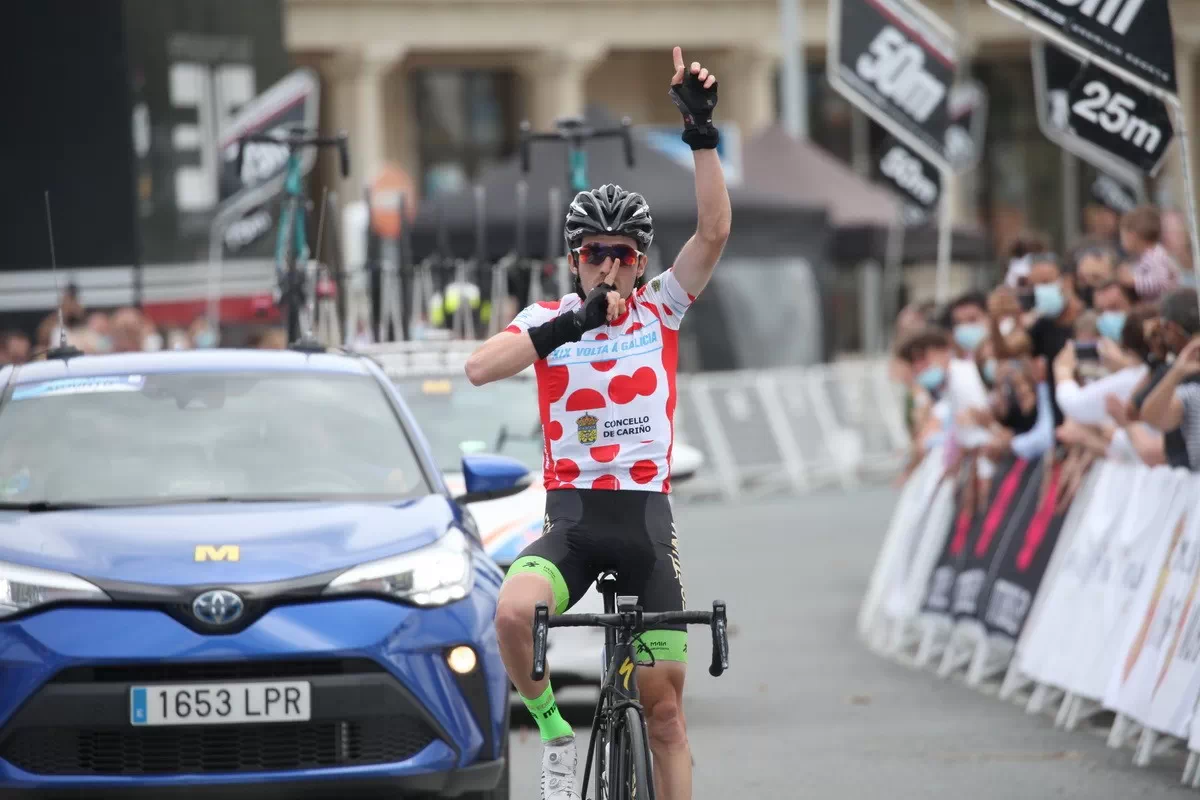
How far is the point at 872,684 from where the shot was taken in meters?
12.1

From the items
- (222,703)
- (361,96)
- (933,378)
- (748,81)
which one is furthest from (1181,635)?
(748,81)

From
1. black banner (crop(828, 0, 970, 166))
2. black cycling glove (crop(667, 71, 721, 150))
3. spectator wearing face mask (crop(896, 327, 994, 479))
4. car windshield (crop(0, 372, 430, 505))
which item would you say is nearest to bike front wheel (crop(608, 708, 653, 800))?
black cycling glove (crop(667, 71, 721, 150))

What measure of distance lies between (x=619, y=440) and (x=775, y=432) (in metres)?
20.4

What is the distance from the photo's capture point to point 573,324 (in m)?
6.17

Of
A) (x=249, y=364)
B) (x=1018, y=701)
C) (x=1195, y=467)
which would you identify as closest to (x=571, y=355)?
(x=249, y=364)

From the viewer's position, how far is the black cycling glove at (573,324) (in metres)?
6.16

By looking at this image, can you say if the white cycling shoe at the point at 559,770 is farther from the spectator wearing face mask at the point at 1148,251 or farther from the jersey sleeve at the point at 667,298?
the spectator wearing face mask at the point at 1148,251

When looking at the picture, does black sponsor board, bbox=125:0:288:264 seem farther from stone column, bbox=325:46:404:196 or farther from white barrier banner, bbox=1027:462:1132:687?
stone column, bbox=325:46:404:196

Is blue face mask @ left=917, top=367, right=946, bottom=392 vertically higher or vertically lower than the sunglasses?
lower

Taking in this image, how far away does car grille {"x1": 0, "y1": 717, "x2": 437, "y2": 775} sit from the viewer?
6844mm

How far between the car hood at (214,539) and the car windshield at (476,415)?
366cm

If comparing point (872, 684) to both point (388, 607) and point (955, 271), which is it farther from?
point (955, 271)

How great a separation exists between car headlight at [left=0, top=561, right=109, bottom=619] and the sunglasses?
175 cm

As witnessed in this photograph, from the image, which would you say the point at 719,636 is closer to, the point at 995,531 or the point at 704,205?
the point at 704,205
